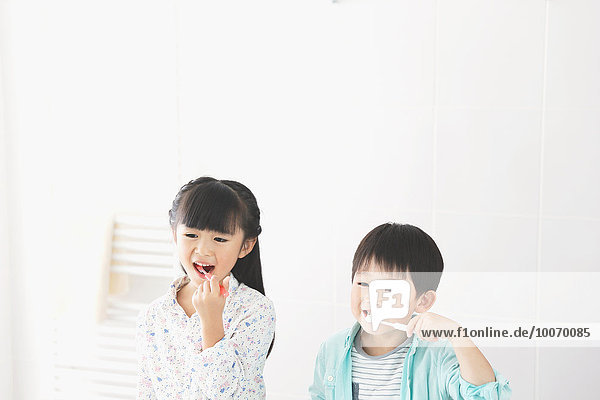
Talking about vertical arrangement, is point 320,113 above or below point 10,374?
above

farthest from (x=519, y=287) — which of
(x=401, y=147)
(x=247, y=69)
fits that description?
(x=247, y=69)

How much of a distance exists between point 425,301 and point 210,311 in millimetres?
368

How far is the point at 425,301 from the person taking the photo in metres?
1.34

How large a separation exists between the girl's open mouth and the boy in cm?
26

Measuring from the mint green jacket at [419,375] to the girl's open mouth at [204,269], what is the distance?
0.82 feet

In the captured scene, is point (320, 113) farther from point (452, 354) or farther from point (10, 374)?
point (10, 374)

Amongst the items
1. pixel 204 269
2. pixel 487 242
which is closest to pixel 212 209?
pixel 204 269

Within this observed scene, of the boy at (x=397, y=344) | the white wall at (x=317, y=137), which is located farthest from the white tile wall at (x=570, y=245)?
the boy at (x=397, y=344)

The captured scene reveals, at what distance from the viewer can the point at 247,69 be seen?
73.7 inches

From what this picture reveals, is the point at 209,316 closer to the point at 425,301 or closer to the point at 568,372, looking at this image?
the point at 425,301

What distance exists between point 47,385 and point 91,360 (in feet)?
0.55

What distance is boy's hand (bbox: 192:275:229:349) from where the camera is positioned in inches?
52.4

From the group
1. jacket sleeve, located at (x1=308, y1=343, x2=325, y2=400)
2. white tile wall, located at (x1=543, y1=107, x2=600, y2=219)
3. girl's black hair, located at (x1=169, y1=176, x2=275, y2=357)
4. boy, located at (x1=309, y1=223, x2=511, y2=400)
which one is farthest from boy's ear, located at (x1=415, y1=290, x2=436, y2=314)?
white tile wall, located at (x1=543, y1=107, x2=600, y2=219)

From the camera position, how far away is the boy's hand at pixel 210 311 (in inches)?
52.4
